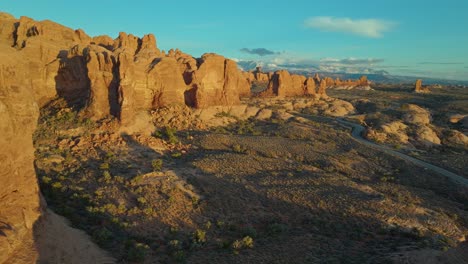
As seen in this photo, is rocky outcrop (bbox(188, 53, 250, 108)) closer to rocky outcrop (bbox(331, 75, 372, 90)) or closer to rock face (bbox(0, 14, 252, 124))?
rock face (bbox(0, 14, 252, 124))

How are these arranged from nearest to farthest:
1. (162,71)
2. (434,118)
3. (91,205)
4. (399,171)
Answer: (91,205), (399,171), (162,71), (434,118)

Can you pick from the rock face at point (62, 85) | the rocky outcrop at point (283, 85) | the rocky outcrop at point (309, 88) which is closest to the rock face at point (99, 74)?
the rock face at point (62, 85)

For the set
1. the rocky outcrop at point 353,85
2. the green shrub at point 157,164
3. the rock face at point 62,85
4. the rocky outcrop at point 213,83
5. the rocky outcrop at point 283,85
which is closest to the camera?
the rock face at point 62,85

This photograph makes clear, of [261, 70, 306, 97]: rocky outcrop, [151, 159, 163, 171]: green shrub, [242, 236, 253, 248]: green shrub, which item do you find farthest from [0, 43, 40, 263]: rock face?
[261, 70, 306, 97]: rocky outcrop

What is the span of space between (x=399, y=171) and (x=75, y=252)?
3697 cm

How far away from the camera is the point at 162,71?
47062 mm

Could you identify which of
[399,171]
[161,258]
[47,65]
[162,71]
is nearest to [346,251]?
[161,258]

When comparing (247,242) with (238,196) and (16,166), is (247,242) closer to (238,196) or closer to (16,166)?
(238,196)

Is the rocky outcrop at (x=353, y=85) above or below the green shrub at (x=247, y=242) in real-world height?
above

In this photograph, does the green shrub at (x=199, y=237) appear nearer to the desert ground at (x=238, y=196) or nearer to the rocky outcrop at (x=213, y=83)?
the desert ground at (x=238, y=196)

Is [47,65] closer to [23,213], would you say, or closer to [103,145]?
[103,145]

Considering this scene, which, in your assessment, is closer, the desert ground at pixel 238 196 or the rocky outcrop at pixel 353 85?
the desert ground at pixel 238 196

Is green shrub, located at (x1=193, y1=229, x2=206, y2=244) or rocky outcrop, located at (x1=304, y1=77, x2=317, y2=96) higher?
rocky outcrop, located at (x1=304, y1=77, x2=317, y2=96)

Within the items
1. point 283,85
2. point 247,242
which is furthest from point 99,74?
point 283,85
